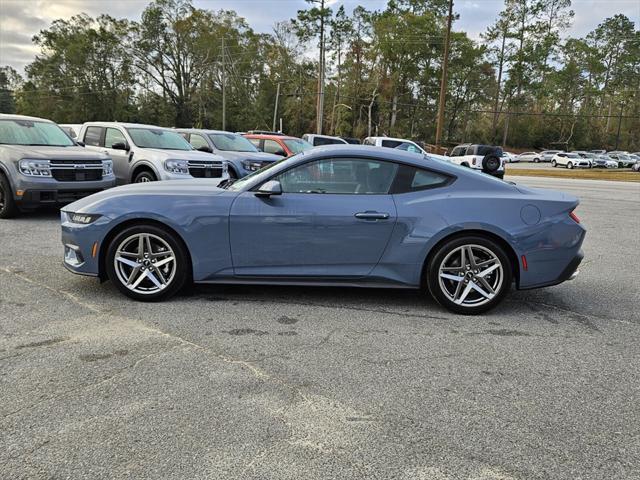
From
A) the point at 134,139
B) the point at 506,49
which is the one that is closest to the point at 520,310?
the point at 134,139

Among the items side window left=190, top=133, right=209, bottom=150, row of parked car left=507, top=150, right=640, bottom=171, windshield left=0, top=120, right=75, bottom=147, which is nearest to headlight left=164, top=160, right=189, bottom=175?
windshield left=0, top=120, right=75, bottom=147

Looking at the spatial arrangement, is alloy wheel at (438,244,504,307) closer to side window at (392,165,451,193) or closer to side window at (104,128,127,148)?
side window at (392,165,451,193)

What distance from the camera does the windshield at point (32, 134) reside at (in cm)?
→ 899

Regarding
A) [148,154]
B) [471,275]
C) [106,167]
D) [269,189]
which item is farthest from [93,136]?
[471,275]

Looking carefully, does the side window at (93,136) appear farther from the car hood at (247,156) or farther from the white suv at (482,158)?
the white suv at (482,158)

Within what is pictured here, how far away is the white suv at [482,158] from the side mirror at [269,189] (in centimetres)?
1710

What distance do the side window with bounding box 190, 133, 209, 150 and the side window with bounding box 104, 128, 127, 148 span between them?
2284mm

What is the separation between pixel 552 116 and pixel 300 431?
8986 centimetres

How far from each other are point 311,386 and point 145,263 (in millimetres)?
2194

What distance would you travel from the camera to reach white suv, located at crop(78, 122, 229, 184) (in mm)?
10141

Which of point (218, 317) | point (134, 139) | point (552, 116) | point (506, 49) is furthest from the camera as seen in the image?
point (552, 116)

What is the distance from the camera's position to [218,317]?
4.24 m

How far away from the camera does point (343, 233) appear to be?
437 centimetres

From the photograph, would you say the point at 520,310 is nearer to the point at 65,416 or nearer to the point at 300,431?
the point at 300,431
